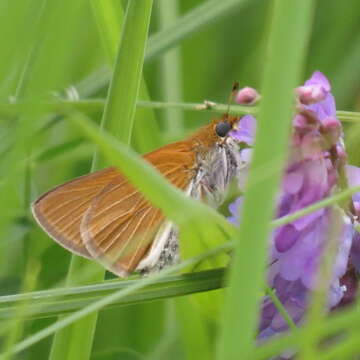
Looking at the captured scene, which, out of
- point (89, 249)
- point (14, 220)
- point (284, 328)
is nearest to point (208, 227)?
point (284, 328)

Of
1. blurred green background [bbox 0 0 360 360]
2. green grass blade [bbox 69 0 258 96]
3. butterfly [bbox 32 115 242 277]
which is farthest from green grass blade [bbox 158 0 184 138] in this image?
butterfly [bbox 32 115 242 277]

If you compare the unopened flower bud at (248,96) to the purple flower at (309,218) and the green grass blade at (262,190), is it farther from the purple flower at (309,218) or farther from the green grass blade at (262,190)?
the green grass blade at (262,190)

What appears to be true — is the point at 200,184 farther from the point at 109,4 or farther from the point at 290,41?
the point at 290,41

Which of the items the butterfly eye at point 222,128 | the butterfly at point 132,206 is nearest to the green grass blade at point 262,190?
the butterfly at point 132,206

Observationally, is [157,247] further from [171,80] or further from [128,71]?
[171,80]

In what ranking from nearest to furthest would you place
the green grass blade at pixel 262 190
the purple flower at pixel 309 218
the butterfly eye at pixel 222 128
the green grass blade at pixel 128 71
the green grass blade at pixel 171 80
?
the green grass blade at pixel 262 190
the purple flower at pixel 309 218
the green grass blade at pixel 128 71
the butterfly eye at pixel 222 128
the green grass blade at pixel 171 80

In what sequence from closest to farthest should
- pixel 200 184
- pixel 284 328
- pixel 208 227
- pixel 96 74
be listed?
pixel 208 227 < pixel 284 328 < pixel 200 184 < pixel 96 74
